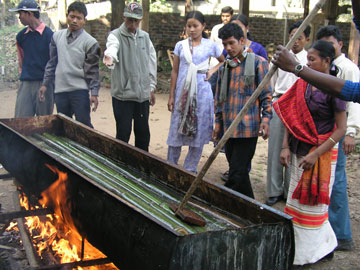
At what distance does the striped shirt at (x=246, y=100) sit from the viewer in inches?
169

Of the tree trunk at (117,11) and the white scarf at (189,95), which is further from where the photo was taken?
the tree trunk at (117,11)

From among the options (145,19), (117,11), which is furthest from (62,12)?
(117,11)

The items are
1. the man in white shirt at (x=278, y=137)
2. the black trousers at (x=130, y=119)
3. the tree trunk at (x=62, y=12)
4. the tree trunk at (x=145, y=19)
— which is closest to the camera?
the man in white shirt at (x=278, y=137)

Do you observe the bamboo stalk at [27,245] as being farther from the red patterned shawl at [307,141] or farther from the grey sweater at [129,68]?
the red patterned shawl at [307,141]

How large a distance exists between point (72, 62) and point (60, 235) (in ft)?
8.71

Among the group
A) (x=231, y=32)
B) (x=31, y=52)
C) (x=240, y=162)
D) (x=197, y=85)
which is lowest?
Answer: (x=240, y=162)

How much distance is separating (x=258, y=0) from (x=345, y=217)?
21309mm

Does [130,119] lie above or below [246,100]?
below

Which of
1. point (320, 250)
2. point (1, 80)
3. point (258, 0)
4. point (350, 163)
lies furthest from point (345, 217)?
point (258, 0)

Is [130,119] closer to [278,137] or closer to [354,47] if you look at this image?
[278,137]

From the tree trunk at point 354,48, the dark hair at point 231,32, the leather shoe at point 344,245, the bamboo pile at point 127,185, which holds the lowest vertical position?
the leather shoe at point 344,245

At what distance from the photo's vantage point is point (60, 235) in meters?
4.04

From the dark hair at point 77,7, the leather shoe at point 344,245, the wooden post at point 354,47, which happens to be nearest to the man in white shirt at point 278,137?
the leather shoe at point 344,245

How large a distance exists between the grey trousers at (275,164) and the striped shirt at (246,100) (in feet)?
2.25
